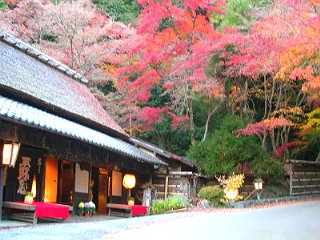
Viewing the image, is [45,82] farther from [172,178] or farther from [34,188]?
[172,178]

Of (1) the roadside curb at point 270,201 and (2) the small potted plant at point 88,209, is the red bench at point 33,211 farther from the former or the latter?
(1) the roadside curb at point 270,201

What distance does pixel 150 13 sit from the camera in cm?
2303

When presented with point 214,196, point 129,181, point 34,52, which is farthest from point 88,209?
point 34,52

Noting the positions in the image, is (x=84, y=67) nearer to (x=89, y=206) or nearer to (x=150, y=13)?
(x=150, y=13)

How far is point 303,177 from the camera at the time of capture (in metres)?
24.5

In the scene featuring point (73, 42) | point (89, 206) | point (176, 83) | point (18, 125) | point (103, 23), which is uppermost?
point (103, 23)

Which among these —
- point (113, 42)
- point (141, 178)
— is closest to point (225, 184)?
point (141, 178)

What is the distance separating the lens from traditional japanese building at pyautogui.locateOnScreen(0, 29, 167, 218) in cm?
1213

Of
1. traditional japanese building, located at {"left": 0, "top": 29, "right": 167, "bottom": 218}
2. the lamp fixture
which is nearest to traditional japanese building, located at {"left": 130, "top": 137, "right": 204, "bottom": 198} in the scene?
traditional japanese building, located at {"left": 0, "top": 29, "right": 167, "bottom": 218}

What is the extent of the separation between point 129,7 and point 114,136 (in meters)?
16.9

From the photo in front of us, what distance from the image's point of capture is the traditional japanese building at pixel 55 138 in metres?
12.1

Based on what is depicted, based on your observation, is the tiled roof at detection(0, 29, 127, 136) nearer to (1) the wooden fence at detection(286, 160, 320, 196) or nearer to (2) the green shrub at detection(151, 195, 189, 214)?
(2) the green shrub at detection(151, 195, 189, 214)

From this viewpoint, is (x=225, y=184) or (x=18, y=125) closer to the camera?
(x=18, y=125)

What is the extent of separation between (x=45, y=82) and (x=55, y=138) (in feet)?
12.1
